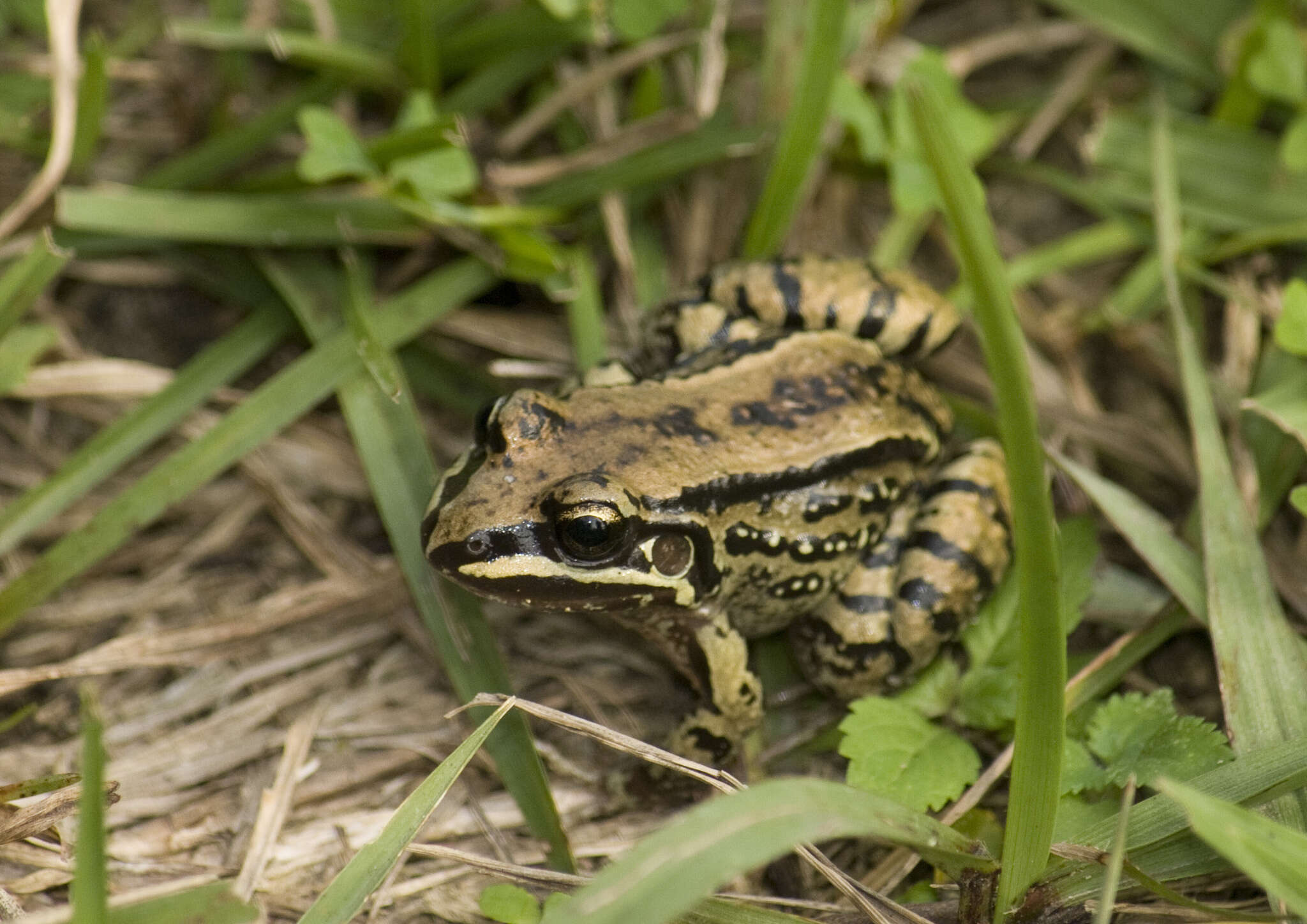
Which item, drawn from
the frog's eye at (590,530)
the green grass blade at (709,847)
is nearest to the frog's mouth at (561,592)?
the frog's eye at (590,530)

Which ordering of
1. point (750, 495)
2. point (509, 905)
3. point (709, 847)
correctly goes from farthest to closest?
point (750, 495)
point (509, 905)
point (709, 847)

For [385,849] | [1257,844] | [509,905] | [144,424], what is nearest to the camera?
[1257,844]

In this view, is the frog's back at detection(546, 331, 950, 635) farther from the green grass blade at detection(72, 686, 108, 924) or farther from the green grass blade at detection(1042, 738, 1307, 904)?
the green grass blade at detection(72, 686, 108, 924)

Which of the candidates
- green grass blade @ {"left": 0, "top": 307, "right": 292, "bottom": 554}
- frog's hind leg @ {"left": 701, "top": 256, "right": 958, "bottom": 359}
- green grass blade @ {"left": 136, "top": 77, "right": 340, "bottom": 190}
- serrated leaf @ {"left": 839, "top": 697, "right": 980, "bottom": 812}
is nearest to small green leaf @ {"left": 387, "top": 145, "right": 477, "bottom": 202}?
green grass blade @ {"left": 136, "top": 77, "right": 340, "bottom": 190}

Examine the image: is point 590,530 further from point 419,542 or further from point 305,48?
point 305,48

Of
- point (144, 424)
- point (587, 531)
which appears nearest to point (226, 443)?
point (144, 424)

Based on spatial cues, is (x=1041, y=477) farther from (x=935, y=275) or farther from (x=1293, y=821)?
(x=935, y=275)

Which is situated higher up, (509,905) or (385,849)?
(385,849)
